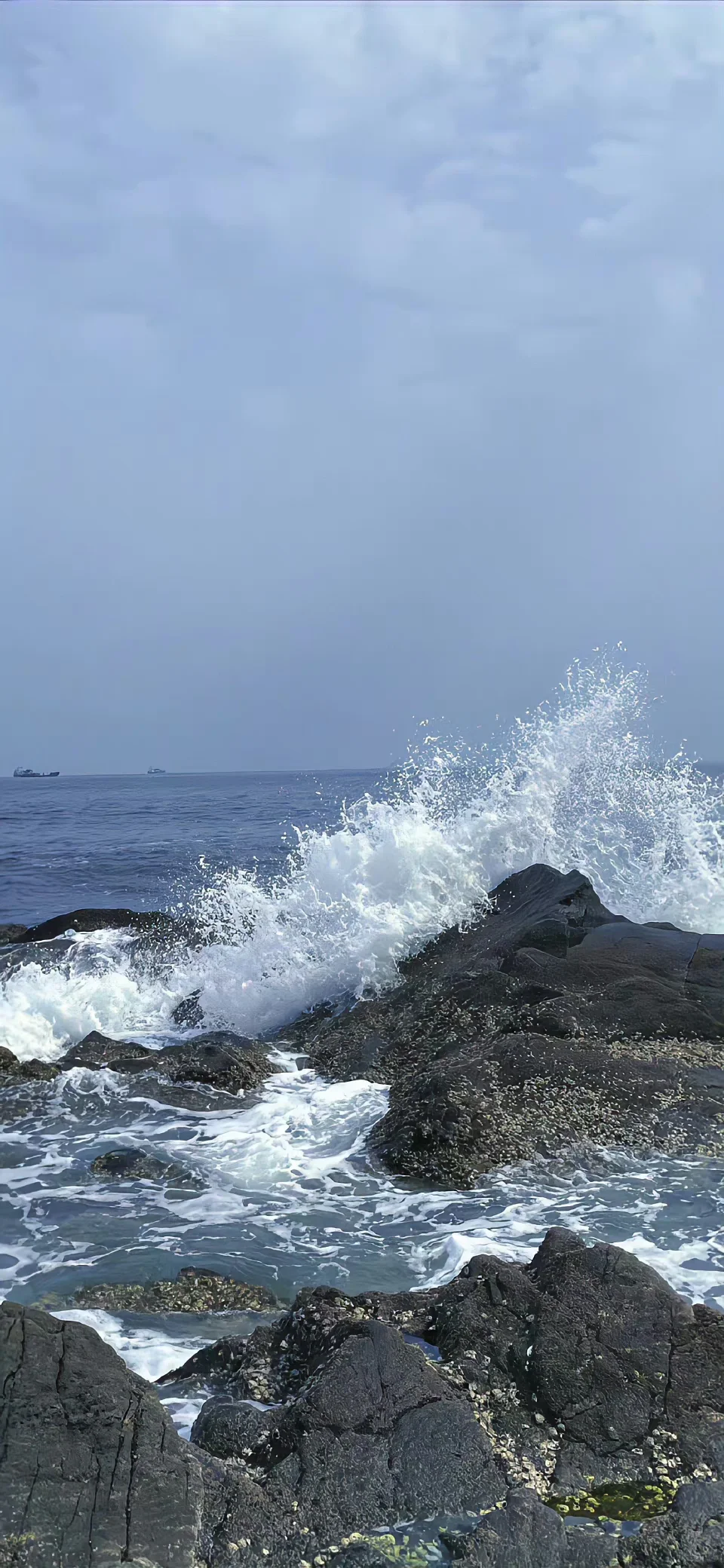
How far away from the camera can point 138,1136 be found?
6945 millimetres

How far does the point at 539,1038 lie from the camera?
273 inches

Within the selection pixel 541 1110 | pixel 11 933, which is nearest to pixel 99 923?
pixel 11 933

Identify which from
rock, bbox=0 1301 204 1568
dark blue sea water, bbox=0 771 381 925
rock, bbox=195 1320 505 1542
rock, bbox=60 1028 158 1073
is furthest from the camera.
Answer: dark blue sea water, bbox=0 771 381 925

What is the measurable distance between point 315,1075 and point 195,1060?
40.0 inches

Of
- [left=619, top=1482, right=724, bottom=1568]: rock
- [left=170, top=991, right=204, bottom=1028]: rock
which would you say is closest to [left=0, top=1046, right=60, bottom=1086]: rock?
[left=170, top=991, right=204, bottom=1028]: rock

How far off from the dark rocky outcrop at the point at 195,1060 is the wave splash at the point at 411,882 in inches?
57.7

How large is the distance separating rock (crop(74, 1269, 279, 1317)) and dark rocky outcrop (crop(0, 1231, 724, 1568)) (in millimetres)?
871

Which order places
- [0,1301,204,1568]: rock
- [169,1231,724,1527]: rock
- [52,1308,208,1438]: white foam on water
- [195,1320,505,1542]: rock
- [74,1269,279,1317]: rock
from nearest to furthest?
[0,1301,204,1568]: rock < [195,1320,505,1542]: rock < [169,1231,724,1527]: rock < [52,1308,208,1438]: white foam on water < [74,1269,279,1317]: rock

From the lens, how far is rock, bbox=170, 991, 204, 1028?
1066cm

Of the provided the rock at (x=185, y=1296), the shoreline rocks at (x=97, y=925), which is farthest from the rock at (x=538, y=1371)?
the shoreline rocks at (x=97, y=925)

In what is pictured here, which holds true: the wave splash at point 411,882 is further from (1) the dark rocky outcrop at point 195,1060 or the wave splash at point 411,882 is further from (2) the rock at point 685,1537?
(2) the rock at point 685,1537

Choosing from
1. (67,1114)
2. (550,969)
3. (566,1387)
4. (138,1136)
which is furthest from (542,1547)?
(550,969)

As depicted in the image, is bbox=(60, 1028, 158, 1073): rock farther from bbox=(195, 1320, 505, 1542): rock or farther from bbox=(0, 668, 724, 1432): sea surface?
bbox=(195, 1320, 505, 1542): rock

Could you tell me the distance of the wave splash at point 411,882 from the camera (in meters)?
10.7
